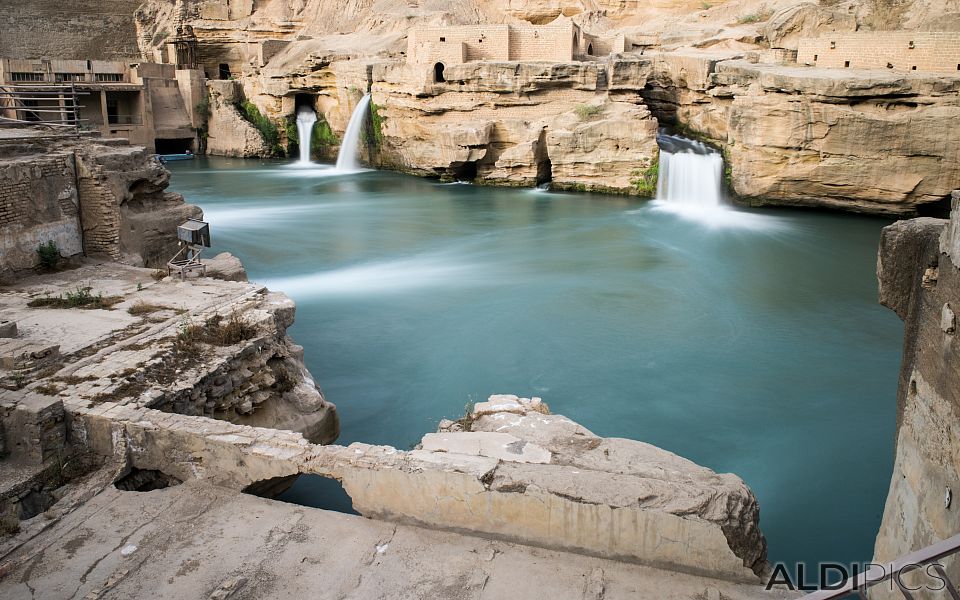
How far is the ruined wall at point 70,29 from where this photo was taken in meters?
32.8

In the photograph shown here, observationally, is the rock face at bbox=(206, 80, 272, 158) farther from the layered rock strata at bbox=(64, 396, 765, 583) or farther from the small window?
the layered rock strata at bbox=(64, 396, 765, 583)

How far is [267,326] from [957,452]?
17.0 ft

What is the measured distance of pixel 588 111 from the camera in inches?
774

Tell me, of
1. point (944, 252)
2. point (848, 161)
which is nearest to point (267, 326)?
point (944, 252)

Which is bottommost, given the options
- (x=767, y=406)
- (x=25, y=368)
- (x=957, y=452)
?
(x=767, y=406)

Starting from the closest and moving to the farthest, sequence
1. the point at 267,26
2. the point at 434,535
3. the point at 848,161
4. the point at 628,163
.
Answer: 1. the point at 434,535
2. the point at 848,161
3. the point at 628,163
4. the point at 267,26

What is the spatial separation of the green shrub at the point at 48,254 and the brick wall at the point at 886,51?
15.5 meters

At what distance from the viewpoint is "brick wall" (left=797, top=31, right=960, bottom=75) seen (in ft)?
49.4

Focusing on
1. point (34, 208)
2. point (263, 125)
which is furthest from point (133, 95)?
point (34, 208)

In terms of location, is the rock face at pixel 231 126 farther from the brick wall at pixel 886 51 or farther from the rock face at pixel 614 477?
the rock face at pixel 614 477

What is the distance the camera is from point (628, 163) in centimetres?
1925

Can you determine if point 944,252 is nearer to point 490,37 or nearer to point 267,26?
point 490,37

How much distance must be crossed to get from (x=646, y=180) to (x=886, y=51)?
5836 millimetres

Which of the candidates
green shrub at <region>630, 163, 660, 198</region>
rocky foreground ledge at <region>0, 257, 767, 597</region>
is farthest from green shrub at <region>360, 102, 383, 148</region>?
rocky foreground ledge at <region>0, 257, 767, 597</region>
